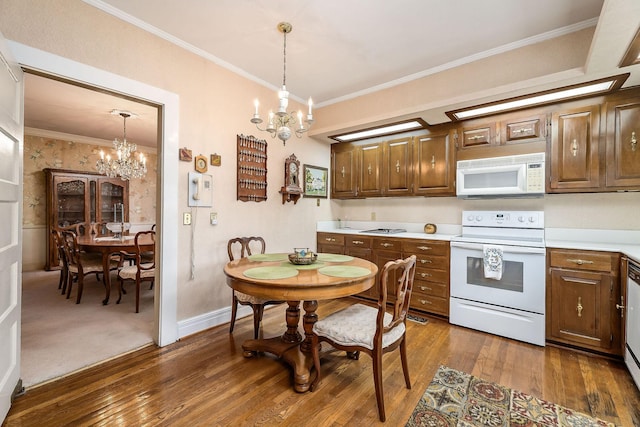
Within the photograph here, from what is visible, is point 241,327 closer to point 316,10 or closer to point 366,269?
point 366,269

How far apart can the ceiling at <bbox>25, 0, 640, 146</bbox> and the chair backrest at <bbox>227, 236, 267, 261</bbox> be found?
4.61 feet

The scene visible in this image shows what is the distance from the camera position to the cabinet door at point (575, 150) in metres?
2.47

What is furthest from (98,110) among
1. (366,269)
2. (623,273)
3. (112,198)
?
(623,273)

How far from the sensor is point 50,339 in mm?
2475

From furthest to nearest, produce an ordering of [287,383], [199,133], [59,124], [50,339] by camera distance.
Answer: [59,124]
[199,133]
[50,339]
[287,383]

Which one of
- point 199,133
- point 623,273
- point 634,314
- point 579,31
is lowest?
point 634,314

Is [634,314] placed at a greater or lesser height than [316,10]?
lesser

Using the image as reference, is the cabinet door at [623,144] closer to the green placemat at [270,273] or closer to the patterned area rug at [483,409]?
the patterned area rug at [483,409]

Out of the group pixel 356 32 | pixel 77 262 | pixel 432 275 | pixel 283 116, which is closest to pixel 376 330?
pixel 283 116

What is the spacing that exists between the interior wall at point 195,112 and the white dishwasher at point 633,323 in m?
3.10

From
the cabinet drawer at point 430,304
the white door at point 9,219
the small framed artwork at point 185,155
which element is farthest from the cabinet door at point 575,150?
the white door at point 9,219

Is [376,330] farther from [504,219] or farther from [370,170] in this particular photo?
[370,170]

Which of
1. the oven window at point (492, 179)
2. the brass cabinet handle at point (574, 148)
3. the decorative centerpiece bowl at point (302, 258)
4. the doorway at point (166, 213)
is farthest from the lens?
the oven window at point (492, 179)

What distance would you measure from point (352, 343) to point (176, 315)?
5.63ft
